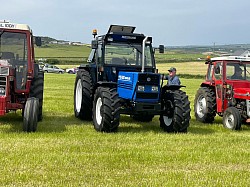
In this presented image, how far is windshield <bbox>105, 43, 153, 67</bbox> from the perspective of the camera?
402 inches

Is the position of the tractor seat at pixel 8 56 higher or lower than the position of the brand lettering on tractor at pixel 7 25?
lower

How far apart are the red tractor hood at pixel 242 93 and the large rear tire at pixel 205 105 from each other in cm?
88

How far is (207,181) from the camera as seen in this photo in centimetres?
546

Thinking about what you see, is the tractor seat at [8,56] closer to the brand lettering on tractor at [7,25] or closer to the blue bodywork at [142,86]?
the brand lettering on tractor at [7,25]

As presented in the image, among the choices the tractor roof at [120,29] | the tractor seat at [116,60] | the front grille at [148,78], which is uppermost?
the tractor roof at [120,29]

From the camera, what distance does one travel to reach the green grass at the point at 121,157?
5.44 meters

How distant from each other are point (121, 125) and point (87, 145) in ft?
9.26

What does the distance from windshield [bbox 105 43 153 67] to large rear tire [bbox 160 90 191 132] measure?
1.30 m

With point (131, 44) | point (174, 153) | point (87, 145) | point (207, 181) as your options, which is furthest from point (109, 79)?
point (207, 181)

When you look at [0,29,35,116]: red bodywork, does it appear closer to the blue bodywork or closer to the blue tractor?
the blue tractor

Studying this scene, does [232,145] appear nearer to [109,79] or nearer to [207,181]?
[207,181]

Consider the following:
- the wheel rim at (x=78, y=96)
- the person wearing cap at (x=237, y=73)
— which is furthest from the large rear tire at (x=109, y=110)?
the person wearing cap at (x=237, y=73)

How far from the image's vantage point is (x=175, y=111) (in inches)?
358

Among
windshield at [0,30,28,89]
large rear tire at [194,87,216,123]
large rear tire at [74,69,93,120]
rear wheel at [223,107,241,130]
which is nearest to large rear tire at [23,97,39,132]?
windshield at [0,30,28,89]
